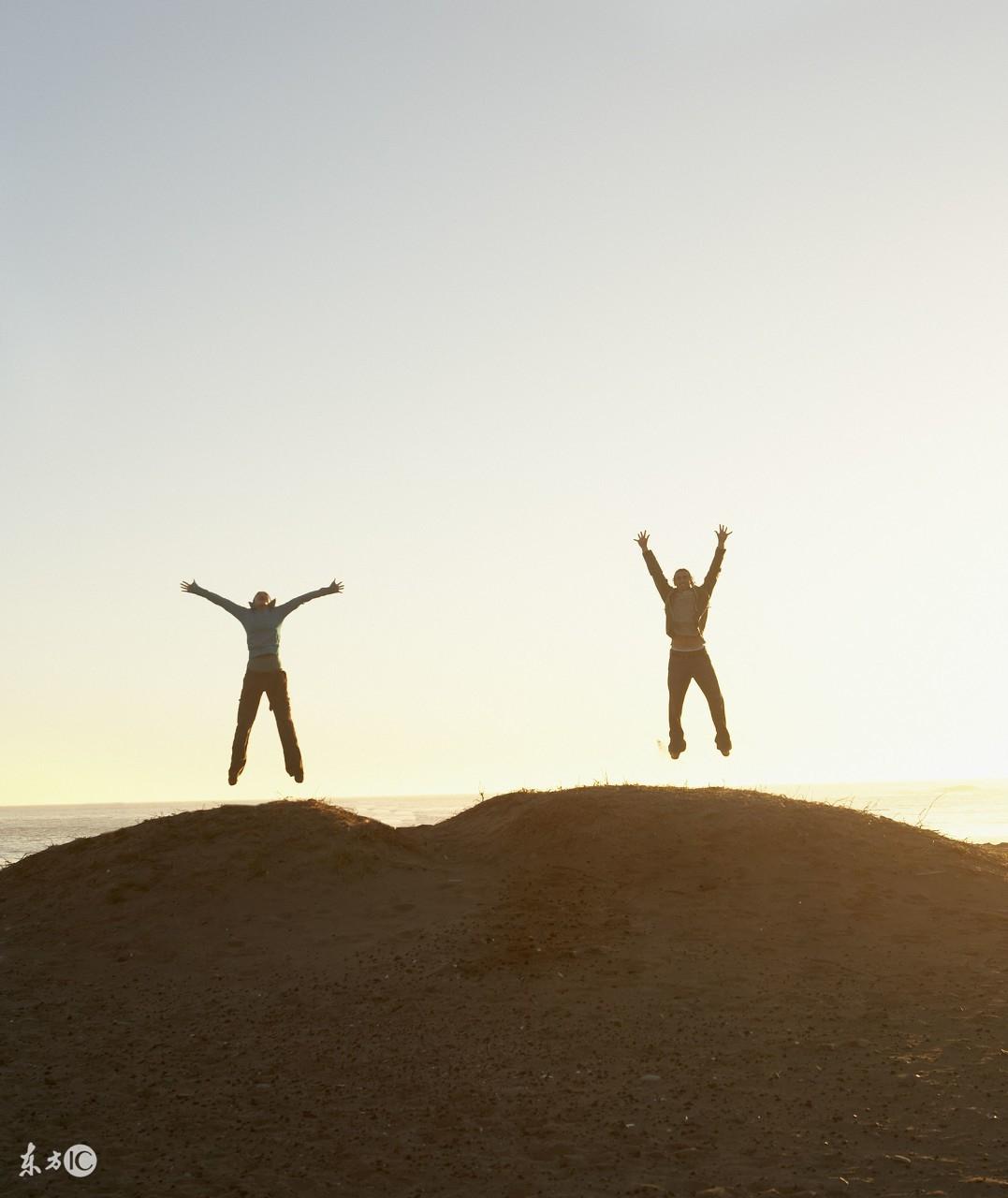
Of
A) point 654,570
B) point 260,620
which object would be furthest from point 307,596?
point 654,570

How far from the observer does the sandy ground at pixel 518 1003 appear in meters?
10.3

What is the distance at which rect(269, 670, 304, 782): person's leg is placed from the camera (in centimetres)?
1894

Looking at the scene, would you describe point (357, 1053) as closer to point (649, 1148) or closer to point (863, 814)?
point (649, 1148)

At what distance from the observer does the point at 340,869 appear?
16.9 metres

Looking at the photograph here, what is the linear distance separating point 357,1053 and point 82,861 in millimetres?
7533

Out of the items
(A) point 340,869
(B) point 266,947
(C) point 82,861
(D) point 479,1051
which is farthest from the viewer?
(C) point 82,861

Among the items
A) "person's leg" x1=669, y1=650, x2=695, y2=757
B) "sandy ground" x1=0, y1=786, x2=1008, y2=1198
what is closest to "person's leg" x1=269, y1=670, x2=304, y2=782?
"sandy ground" x1=0, y1=786, x2=1008, y2=1198

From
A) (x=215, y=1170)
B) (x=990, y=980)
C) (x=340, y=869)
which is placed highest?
(x=340, y=869)

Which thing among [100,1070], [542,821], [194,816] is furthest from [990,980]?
[194,816]

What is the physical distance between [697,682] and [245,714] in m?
7.33

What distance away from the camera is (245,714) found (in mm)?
18922

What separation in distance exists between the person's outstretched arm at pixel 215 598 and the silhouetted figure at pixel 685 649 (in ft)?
21.4

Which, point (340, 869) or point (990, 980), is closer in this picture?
point (990, 980)

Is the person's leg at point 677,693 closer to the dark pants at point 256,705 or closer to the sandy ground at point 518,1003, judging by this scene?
the sandy ground at point 518,1003
